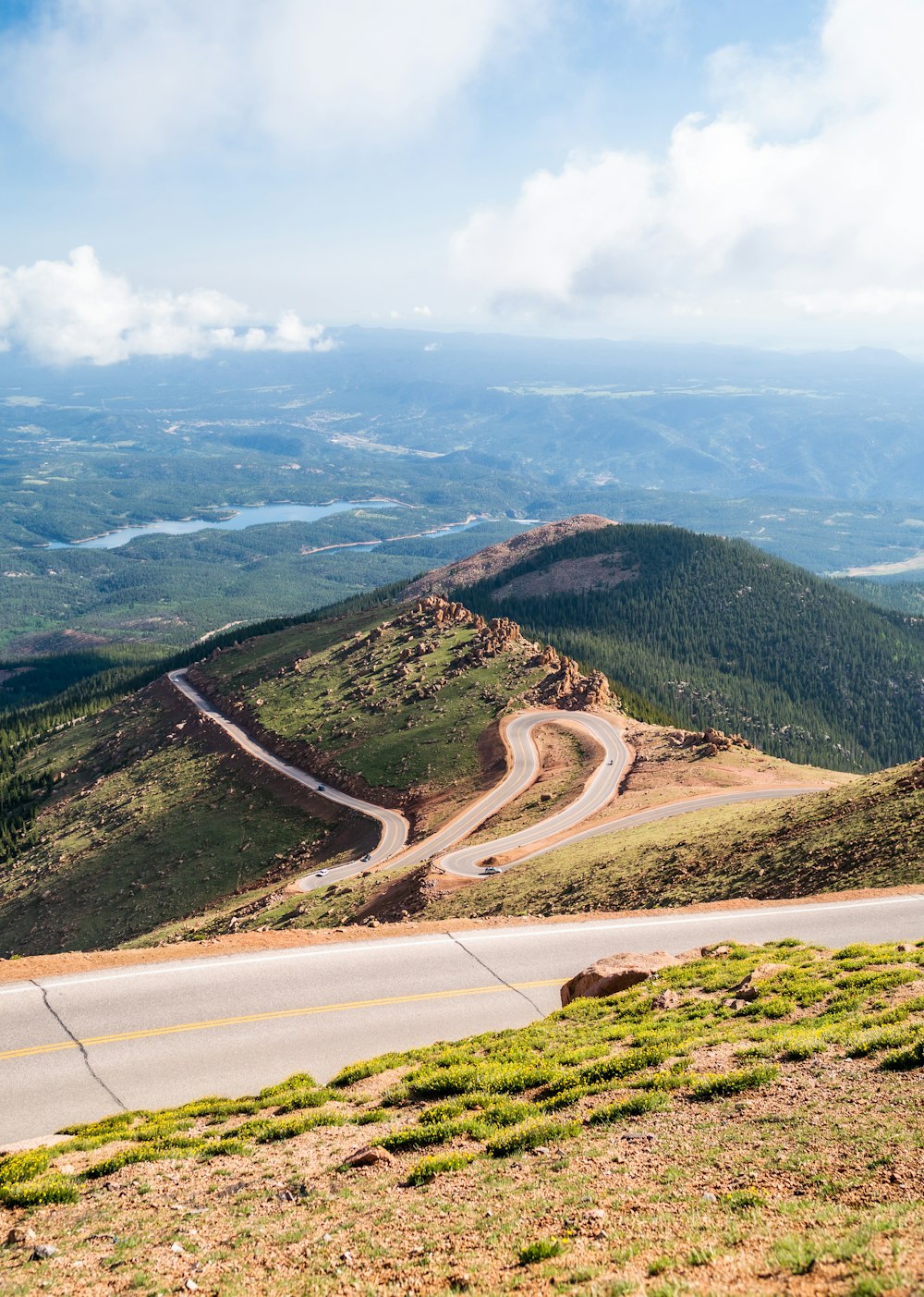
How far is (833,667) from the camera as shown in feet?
644

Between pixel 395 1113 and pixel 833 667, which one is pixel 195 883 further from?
pixel 833 667

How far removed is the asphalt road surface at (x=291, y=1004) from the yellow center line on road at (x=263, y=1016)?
0.22 feet

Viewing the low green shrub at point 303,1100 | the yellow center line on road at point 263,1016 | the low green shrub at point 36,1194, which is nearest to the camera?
the low green shrub at point 36,1194

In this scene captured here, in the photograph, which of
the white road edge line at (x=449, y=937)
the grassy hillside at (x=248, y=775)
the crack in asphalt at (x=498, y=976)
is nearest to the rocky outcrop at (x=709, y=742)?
the grassy hillside at (x=248, y=775)

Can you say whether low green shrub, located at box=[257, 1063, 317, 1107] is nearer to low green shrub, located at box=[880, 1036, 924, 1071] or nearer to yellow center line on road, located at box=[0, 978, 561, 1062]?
yellow center line on road, located at box=[0, 978, 561, 1062]

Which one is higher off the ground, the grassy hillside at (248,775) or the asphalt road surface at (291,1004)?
the asphalt road surface at (291,1004)

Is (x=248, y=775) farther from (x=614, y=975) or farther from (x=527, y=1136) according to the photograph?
(x=527, y=1136)

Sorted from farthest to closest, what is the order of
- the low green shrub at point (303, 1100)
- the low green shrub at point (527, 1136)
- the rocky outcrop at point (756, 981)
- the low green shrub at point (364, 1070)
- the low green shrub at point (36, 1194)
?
the rocky outcrop at point (756, 981) < the low green shrub at point (364, 1070) < the low green shrub at point (303, 1100) < the low green shrub at point (36, 1194) < the low green shrub at point (527, 1136)

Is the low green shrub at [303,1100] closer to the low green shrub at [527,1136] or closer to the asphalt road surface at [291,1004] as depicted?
the asphalt road surface at [291,1004]

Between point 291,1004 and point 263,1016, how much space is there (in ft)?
4.06

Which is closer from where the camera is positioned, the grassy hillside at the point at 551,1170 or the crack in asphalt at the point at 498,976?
the grassy hillside at the point at 551,1170

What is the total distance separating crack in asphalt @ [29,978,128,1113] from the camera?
2534 cm

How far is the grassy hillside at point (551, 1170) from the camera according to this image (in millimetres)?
12180

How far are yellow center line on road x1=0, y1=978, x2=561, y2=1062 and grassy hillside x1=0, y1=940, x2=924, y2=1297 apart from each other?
19.6ft
